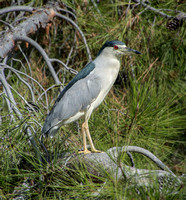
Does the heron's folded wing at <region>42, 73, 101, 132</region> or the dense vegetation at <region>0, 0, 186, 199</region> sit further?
the heron's folded wing at <region>42, 73, 101, 132</region>

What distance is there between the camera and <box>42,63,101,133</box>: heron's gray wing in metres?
1.97

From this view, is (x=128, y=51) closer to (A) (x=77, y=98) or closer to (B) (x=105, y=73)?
(B) (x=105, y=73)

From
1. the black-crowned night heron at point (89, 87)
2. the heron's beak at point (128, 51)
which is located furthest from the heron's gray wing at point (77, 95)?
the heron's beak at point (128, 51)

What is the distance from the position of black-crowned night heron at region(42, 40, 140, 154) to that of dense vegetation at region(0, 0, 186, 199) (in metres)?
0.07

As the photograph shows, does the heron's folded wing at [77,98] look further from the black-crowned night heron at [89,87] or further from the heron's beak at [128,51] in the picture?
the heron's beak at [128,51]

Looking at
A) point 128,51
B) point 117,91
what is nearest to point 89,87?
point 128,51

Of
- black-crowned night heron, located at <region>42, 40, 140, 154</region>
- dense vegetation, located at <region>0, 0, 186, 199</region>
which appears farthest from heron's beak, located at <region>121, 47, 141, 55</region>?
dense vegetation, located at <region>0, 0, 186, 199</region>

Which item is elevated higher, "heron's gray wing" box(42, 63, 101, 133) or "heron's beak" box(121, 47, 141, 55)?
"heron's beak" box(121, 47, 141, 55)

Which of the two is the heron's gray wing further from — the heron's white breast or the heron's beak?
the heron's beak

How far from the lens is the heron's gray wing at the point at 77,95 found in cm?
197

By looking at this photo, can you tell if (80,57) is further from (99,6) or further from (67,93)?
(67,93)

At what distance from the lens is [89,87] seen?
2.05 m

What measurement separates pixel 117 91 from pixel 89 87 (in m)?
0.45

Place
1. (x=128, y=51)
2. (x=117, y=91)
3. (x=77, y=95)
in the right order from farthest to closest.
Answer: (x=117, y=91), (x=77, y=95), (x=128, y=51)
